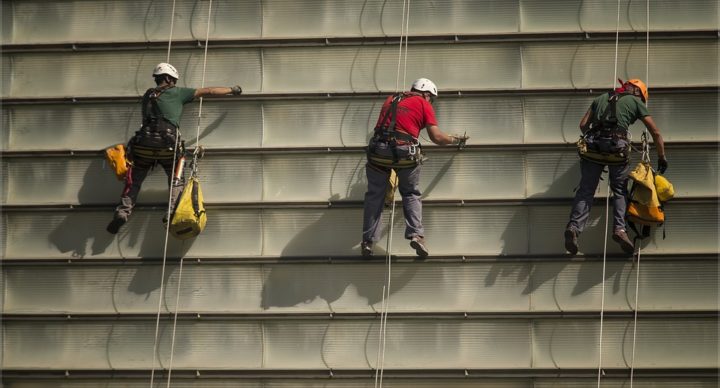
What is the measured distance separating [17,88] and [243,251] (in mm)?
3186

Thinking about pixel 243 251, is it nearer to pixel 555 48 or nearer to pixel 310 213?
pixel 310 213

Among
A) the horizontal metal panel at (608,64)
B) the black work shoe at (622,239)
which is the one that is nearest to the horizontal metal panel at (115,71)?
the horizontal metal panel at (608,64)

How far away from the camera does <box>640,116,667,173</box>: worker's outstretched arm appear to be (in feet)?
36.1

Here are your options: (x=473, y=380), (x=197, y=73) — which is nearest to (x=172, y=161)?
(x=197, y=73)

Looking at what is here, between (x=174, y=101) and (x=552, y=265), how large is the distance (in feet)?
13.9

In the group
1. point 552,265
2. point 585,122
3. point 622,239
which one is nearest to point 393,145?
point 585,122

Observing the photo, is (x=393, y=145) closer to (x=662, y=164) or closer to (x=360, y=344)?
(x=360, y=344)

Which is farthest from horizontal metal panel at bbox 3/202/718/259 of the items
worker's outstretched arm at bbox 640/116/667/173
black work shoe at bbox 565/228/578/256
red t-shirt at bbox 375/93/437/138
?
red t-shirt at bbox 375/93/437/138

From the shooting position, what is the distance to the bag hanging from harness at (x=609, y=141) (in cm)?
1096

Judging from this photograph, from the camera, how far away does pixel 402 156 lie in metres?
11.0

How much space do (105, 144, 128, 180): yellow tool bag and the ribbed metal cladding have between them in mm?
421

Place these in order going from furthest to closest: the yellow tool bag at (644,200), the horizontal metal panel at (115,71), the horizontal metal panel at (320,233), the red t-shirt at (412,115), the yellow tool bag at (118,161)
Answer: the horizontal metal panel at (115,71)
the yellow tool bag at (118,161)
the horizontal metal panel at (320,233)
the red t-shirt at (412,115)
the yellow tool bag at (644,200)

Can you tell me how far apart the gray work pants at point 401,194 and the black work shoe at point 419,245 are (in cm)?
4

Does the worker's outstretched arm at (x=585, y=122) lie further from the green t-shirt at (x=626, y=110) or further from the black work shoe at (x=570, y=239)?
the black work shoe at (x=570, y=239)
